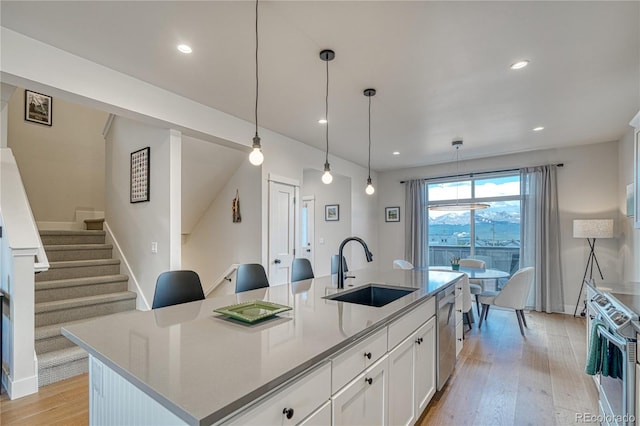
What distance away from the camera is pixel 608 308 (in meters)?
1.94

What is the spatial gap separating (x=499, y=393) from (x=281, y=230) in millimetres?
3058

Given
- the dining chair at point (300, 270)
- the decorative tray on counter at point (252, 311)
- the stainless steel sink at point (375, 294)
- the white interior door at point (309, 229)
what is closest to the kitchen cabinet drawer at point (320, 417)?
the decorative tray on counter at point (252, 311)

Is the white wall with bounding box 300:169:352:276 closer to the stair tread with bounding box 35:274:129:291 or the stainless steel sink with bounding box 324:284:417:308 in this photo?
the stainless steel sink with bounding box 324:284:417:308

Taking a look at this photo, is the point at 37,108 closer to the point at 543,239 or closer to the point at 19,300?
the point at 19,300

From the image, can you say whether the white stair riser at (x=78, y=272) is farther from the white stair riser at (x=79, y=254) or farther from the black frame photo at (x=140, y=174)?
the black frame photo at (x=140, y=174)

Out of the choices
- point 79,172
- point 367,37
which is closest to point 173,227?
point 367,37

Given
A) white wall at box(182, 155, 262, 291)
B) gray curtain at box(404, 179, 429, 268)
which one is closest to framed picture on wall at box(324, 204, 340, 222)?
gray curtain at box(404, 179, 429, 268)

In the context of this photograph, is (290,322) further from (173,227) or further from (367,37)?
(173,227)

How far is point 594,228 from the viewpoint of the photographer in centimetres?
449

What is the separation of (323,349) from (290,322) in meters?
0.37

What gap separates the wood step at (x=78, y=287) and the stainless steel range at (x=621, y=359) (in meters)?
4.55

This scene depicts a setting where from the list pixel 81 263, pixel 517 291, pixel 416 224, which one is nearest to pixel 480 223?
pixel 416 224

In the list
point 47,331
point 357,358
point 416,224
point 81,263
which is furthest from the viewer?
point 416,224

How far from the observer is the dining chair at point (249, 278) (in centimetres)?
261
